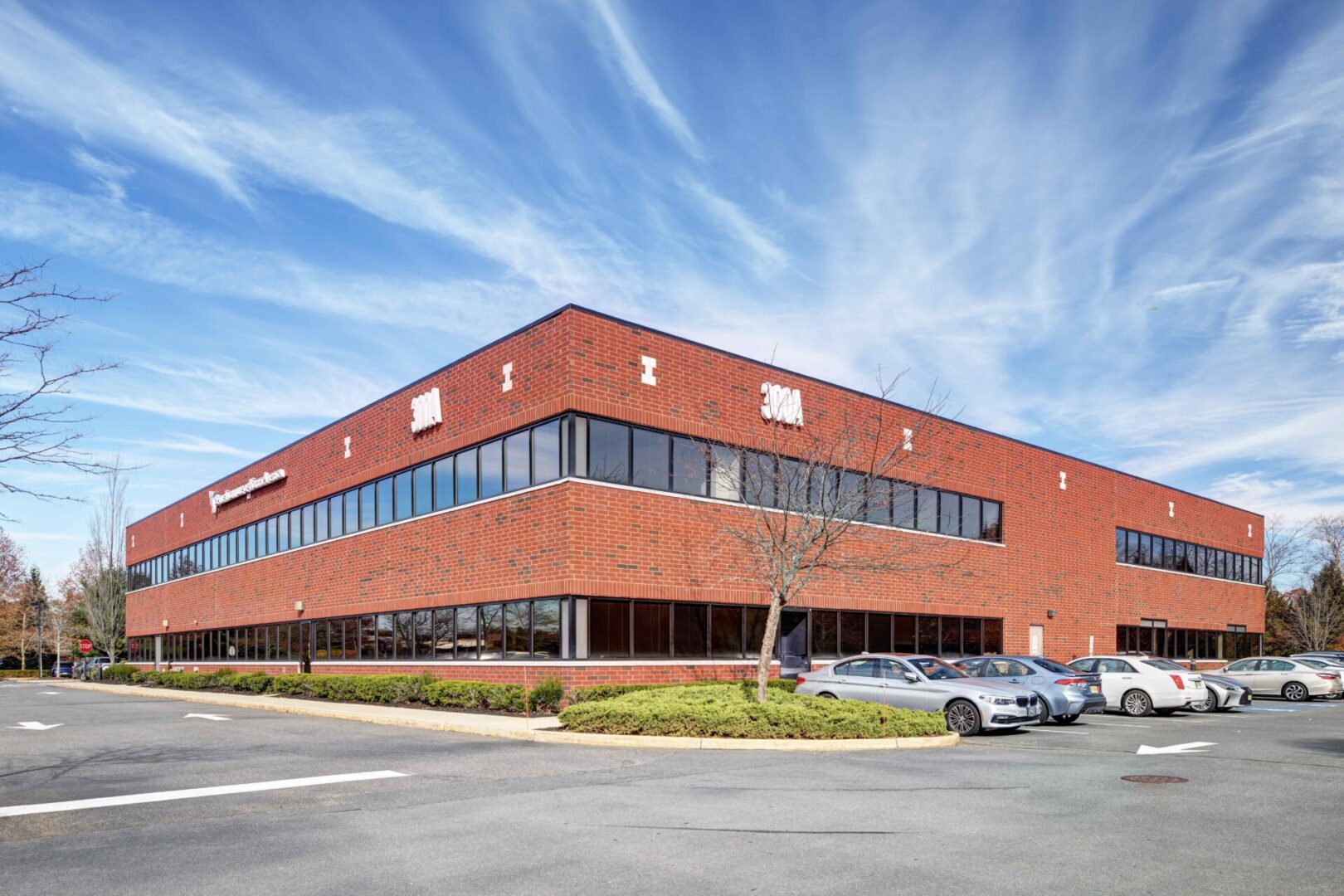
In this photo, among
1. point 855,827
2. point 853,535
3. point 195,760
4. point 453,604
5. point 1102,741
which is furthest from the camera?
point 853,535

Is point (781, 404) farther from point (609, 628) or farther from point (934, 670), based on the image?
point (934, 670)

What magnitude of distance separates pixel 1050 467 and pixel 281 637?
89.0ft

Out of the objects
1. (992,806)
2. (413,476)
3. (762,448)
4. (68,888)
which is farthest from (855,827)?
(413,476)

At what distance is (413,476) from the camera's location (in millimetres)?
29641

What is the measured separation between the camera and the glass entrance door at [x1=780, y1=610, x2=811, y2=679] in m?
27.8

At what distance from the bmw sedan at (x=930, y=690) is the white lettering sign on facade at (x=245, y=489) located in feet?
79.2

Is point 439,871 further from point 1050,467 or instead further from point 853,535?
point 1050,467

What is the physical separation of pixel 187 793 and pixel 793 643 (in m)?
18.2

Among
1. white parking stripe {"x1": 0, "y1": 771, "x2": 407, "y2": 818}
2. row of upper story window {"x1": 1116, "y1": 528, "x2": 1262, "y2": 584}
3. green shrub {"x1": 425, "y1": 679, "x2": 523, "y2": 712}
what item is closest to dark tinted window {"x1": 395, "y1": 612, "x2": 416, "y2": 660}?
green shrub {"x1": 425, "y1": 679, "x2": 523, "y2": 712}

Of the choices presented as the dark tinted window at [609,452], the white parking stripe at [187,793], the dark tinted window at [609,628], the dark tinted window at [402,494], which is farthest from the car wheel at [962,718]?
the dark tinted window at [402,494]

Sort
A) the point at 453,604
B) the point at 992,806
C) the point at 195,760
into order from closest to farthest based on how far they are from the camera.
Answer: the point at 992,806 < the point at 195,760 < the point at 453,604

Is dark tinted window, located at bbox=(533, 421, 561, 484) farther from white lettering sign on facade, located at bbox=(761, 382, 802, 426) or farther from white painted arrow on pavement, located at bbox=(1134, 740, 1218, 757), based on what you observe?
white painted arrow on pavement, located at bbox=(1134, 740, 1218, 757)

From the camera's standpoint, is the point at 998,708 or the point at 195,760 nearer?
the point at 195,760

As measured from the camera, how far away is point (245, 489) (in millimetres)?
41594
